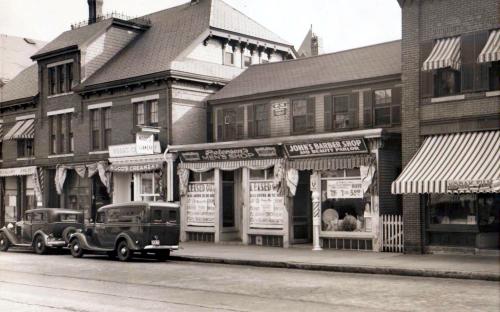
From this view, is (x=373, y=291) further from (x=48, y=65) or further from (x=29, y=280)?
(x=48, y=65)

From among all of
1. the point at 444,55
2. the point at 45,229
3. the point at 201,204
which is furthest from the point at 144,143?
the point at 444,55

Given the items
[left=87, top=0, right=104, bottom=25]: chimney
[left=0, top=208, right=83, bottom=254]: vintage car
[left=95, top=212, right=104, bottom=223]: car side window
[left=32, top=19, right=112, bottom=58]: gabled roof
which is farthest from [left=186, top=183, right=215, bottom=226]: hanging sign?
[left=87, top=0, right=104, bottom=25]: chimney

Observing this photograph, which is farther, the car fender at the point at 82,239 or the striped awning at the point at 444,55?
the car fender at the point at 82,239

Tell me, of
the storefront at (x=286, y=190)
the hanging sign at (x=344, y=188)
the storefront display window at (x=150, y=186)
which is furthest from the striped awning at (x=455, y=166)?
Result: the storefront display window at (x=150, y=186)

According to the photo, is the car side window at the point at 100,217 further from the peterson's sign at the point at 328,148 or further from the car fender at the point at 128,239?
the peterson's sign at the point at 328,148

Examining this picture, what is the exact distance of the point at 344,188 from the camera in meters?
25.5

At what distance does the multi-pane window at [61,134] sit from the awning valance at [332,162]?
16.4 meters

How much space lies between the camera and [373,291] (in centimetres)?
1506

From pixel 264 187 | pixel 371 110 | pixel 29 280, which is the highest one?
pixel 371 110

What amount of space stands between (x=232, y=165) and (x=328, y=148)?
531 centimetres

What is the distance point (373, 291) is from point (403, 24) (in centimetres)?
1166

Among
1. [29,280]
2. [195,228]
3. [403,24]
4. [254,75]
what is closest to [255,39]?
[254,75]

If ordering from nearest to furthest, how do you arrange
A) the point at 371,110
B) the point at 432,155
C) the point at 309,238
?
the point at 432,155
the point at 371,110
the point at 309,238

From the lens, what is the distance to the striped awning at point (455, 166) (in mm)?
19902
